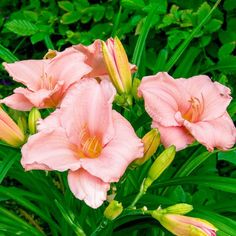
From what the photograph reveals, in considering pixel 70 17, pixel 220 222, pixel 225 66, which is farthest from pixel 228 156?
pixel 70 17

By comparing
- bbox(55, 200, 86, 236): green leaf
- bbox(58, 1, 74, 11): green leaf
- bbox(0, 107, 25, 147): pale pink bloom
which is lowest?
bbox(58, 1, 74, 11): green leaf

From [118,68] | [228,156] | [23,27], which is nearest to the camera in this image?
[118,68]

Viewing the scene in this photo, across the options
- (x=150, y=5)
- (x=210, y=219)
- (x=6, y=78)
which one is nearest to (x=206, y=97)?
(x=210, y=219)

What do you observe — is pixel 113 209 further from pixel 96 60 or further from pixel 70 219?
pixel 96 60

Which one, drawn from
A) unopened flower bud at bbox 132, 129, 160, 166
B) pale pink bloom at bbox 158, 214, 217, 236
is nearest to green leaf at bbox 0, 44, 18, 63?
unopened flower bud at bbox 132, 129, 160, 166

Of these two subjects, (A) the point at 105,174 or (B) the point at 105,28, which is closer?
(A) the point at 105,174

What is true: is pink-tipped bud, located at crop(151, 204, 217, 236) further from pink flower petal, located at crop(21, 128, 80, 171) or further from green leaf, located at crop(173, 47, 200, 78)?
green leaf, located at crop(173, 47, 200, 78)

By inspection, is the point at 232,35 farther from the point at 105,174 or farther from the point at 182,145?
the point at 105,174

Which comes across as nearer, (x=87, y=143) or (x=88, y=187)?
(x=88, y=187)
